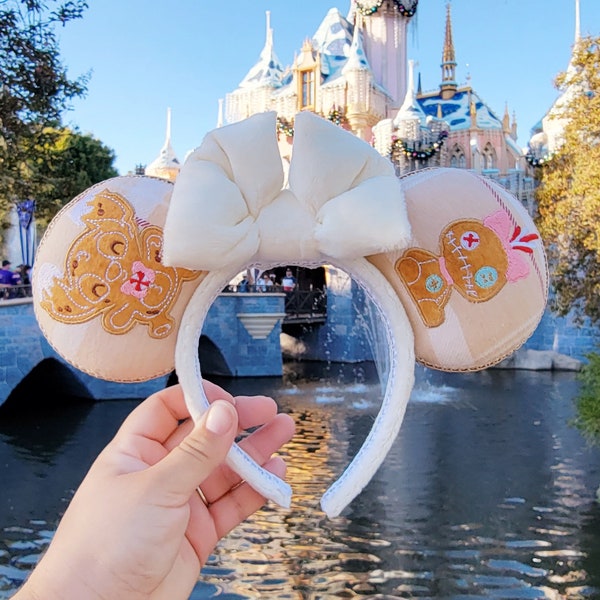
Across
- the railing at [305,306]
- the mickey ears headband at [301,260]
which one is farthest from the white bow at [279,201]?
the railing at [305,306]

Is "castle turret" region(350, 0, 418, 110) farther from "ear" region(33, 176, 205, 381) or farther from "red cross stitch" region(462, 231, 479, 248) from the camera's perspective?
"ear" region(33, 176, 205, 381)

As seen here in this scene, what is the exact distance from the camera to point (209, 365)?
18766mm

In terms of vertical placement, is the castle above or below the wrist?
above

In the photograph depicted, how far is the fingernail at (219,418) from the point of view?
1.63 m

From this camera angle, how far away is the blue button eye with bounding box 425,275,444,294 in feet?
6.48

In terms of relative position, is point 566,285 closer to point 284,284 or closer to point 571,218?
point 571,218

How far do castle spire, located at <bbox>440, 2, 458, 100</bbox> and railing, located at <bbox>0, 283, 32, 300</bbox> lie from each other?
78.0 feet

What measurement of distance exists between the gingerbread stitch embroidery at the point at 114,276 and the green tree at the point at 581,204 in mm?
9181

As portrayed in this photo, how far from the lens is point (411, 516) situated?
7020 millimetres

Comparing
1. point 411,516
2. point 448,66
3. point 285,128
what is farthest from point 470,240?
point 448,66

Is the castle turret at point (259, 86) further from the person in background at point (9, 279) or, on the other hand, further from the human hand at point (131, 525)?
the human hand at point (131, 525)

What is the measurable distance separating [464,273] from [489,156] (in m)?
27.7

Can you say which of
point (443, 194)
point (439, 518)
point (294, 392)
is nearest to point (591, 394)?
point (439, 518)

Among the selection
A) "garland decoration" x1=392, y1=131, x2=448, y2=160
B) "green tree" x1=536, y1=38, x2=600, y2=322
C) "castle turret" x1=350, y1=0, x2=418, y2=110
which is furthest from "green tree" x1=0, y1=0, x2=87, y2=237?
"castle turret" x1=350, y1=0, x2=418, y2=110
